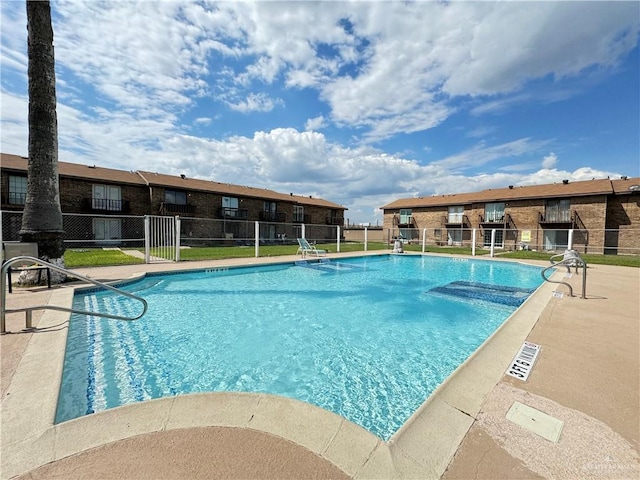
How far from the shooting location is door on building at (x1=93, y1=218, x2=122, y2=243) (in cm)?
1952

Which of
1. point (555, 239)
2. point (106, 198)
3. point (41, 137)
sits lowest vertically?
point (555, 239)

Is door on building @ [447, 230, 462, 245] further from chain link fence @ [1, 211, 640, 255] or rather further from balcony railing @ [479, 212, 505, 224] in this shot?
balcony railing @ [479, 212, 505, 224]

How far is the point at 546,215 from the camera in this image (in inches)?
989

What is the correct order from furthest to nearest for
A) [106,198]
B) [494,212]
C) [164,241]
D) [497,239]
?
[494,212]
[497,239]
[106,198]
[164,241]

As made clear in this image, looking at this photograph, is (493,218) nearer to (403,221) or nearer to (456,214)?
(456,214)

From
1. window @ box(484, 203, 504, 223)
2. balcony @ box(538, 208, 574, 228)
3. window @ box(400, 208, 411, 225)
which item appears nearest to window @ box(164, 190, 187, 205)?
window @ box(400, 208, 411, 225)

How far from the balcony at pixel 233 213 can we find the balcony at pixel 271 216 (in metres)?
2.08

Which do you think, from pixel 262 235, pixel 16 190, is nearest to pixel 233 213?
pixel 262 235

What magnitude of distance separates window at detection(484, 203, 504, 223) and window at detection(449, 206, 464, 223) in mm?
2510

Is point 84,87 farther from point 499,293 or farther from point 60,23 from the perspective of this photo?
point 499,293

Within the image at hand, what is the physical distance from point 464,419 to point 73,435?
109 inches

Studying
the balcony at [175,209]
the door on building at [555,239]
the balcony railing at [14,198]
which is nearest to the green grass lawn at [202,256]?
the balcony railing at [14,198]

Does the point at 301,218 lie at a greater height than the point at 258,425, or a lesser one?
greater

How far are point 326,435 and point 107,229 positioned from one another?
23981mm
